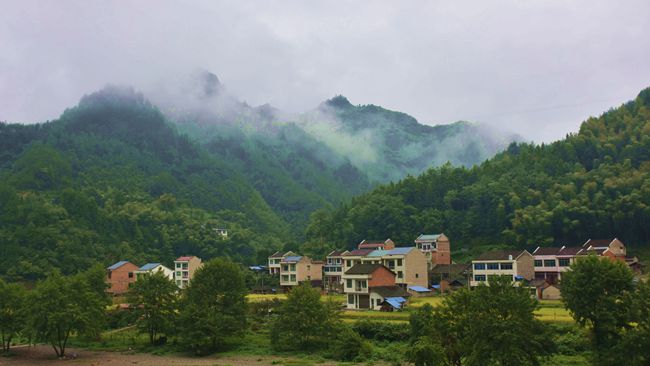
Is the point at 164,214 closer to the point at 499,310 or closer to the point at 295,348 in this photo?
the point at 295,348

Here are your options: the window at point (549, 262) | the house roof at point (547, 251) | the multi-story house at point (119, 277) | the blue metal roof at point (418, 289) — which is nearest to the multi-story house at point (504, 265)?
the window at point (549, 262)

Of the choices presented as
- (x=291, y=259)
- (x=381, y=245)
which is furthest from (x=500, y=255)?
(x=291, y=259)

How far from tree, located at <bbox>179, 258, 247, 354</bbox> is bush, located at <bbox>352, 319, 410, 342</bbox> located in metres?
8.02

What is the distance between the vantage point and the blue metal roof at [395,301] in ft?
163

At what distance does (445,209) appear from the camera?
91188mm

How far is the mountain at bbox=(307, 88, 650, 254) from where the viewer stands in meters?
71.4

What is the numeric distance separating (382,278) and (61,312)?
90.2ft

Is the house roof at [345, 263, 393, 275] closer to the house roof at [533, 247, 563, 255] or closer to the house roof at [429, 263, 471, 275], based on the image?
the house roof at [429, 263, 471, 275]

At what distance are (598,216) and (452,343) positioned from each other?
48824 mm

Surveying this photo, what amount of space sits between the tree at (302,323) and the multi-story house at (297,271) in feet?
112

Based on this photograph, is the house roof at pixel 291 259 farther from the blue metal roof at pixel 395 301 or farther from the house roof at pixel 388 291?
the blue metal roof at pixel 395 301

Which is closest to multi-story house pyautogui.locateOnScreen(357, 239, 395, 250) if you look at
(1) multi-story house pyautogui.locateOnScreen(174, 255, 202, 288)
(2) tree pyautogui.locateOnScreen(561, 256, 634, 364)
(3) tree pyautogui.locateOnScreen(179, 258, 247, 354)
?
(1) multi-story house pyautogui.locateOnScreen(174, 255, 202, 288)

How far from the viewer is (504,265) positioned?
61.6 meters

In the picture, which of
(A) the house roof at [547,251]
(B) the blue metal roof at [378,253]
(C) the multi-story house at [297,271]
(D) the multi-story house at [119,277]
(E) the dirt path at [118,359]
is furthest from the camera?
(D) the multi-story house at [119,277]
